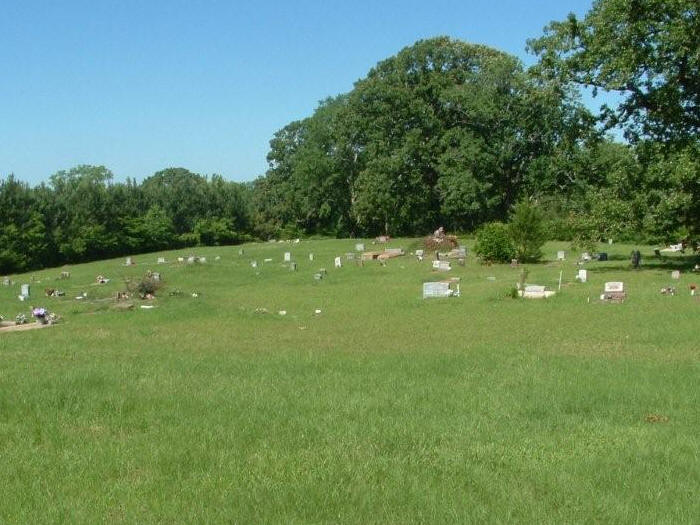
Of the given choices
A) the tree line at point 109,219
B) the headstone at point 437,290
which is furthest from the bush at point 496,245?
the tree line at point 109,219

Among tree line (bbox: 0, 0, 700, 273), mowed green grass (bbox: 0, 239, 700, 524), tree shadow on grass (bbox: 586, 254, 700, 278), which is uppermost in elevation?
tree line (bbox: 0, 0, 700, 273)

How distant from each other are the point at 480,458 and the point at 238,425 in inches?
97.1

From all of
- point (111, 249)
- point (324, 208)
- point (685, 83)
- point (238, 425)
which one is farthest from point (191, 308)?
point (324, 208)

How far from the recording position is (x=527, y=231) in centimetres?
3331

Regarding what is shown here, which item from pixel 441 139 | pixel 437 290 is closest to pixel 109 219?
pixel 441 139

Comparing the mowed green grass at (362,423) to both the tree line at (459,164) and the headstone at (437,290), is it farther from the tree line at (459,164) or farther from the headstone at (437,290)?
the tree line at (459,164)

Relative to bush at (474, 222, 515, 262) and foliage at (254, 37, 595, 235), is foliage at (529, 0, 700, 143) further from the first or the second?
foliage at (254, 37, 595, 235)

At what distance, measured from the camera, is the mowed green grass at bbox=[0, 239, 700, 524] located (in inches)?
206

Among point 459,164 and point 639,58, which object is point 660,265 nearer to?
point 639,58

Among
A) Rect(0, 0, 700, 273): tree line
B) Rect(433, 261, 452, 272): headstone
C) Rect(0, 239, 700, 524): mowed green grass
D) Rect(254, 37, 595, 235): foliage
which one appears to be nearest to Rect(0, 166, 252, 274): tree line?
Rect(0, 0, 700, 273): tree line

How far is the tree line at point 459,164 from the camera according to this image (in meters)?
25.5

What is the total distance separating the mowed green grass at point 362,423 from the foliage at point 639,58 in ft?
37.2

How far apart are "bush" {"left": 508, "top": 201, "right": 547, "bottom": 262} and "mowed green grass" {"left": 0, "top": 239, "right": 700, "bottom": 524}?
16.1 meters

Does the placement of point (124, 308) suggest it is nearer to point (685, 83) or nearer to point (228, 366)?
point (228, 366)
